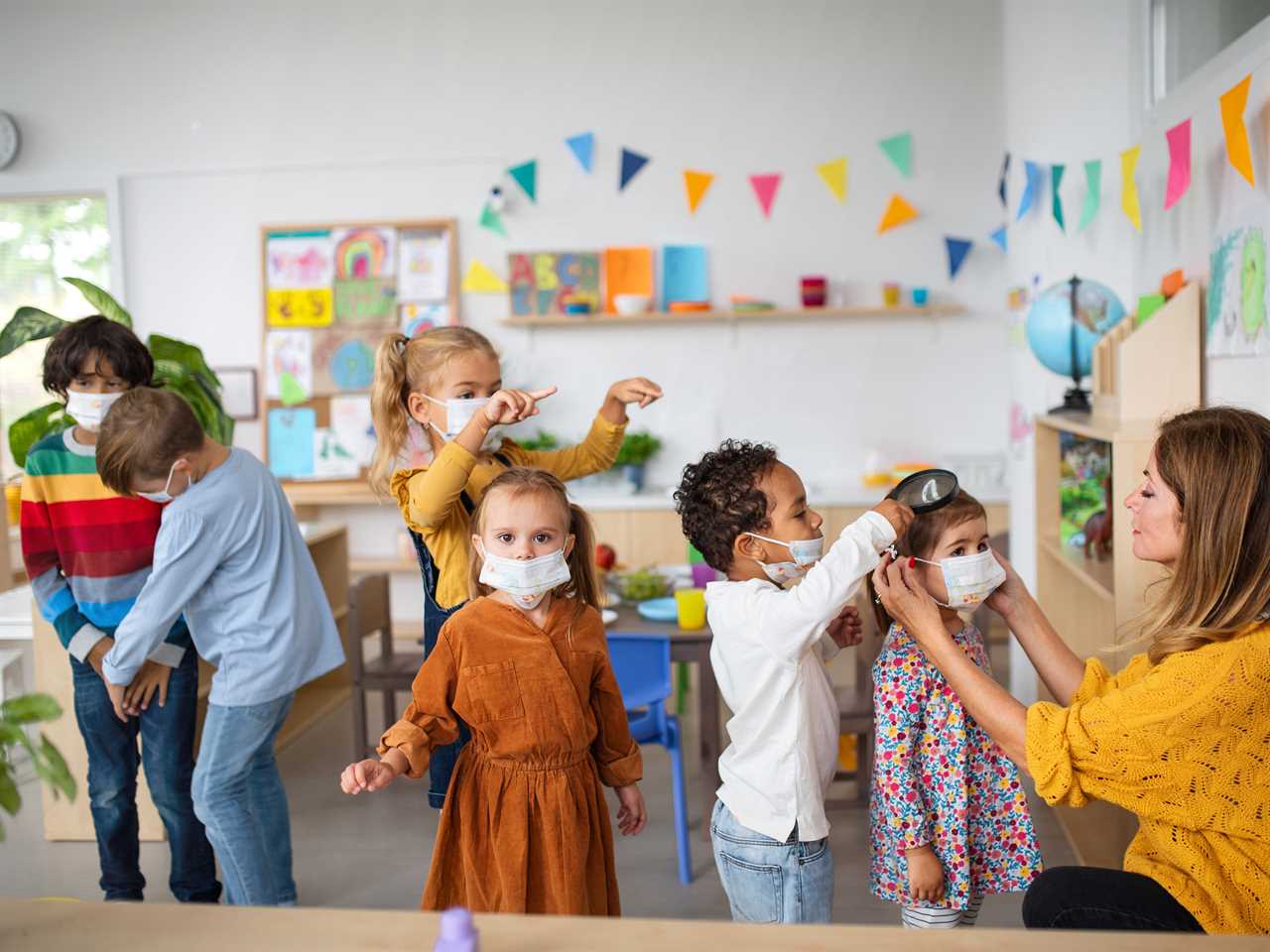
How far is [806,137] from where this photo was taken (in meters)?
5.60

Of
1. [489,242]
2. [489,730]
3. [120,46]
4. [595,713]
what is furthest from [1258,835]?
[120,46]

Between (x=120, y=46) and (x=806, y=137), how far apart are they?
3547mm

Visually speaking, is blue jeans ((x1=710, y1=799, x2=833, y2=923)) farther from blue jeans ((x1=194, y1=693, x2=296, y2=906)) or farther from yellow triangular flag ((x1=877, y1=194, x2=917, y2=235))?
yellow triangular flag ((x1=877, y1=194, x2=917, y2=235))

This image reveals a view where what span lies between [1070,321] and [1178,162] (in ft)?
1.75

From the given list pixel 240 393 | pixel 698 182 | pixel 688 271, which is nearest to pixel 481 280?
pixel 688 271

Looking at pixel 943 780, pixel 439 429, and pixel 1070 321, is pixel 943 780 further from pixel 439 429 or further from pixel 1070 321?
pixel 1070 321

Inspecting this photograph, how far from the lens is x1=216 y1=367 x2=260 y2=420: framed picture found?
5969 mm

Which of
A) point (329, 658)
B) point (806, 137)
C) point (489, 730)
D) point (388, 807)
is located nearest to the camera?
point (489, 730)

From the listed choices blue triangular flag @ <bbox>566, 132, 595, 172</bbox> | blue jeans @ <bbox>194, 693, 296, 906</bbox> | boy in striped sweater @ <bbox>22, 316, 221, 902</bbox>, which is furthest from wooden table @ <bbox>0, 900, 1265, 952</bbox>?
blue triangular flag @ <bbox>566, 132, 595, 172</bbox>

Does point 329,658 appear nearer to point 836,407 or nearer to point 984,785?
point 984,785

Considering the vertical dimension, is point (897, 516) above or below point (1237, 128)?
below

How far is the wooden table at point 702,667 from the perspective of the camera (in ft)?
9.92

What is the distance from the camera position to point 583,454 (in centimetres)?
230

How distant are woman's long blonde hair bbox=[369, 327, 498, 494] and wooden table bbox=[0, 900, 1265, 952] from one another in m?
1.01
